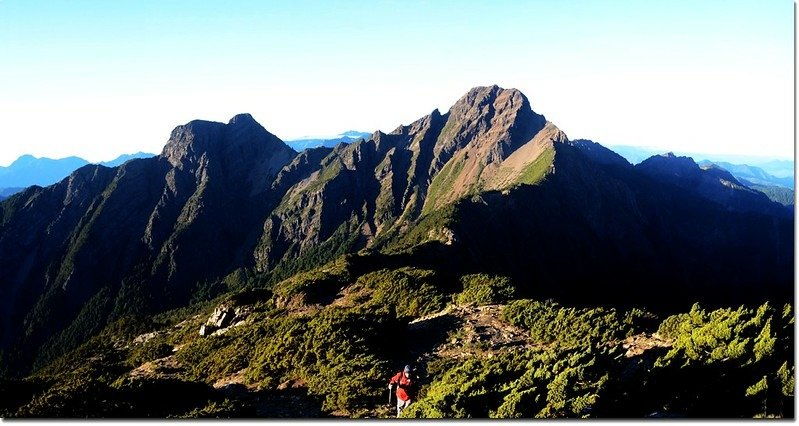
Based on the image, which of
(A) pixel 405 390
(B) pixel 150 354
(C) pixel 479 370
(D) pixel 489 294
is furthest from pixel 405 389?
(B) pixel 150 354

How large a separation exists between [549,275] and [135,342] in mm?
107031

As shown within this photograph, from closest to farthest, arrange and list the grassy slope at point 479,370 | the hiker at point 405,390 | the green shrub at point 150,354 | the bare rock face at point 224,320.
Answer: the grassy slope at point 479,370 → the hiker at point 405,390 → the green shrub at point 150,354 → the bare rock face at point 224,320

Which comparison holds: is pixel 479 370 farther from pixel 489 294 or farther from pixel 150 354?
pixel 150 354

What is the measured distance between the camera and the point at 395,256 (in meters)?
80.1

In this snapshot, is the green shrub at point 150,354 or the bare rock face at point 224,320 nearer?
the green shrub at point 150,354

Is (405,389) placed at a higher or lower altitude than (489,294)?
higher

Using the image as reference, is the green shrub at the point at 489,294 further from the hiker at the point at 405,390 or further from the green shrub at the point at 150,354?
the green shrub at the point at 150,354

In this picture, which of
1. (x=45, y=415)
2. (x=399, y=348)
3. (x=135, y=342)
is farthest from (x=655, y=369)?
(x=135, y=342)

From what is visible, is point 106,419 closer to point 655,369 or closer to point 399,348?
point 399,348

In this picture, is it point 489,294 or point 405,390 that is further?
point 489,294

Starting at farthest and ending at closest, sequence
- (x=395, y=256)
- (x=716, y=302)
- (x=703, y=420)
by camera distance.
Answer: (x=716, y=302) < (x=395, y=256) < (x=703, y=420)

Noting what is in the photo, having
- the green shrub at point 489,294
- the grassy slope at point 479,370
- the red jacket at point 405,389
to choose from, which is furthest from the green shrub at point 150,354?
the red jacket at point 405,389

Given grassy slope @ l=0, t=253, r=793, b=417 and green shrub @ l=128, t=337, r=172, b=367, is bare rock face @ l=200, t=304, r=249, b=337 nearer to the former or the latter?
green shrub @ l=128, t=337, r=172, b=367

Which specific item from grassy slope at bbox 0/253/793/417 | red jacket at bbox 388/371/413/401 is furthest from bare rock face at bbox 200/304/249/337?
red jacket at bbox 388/371/413/401
